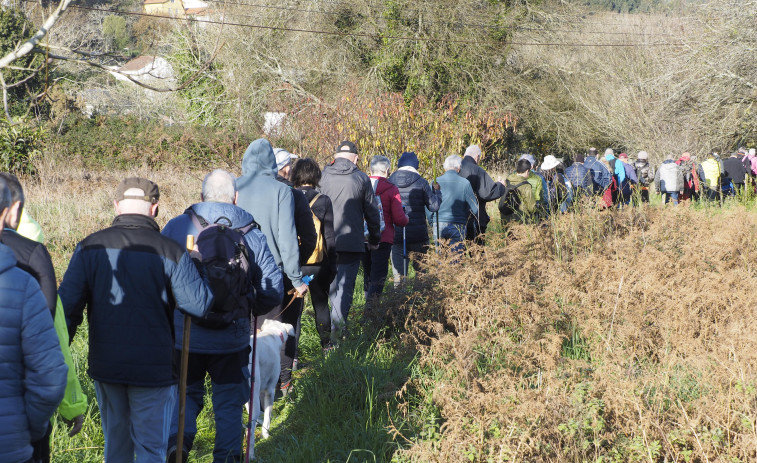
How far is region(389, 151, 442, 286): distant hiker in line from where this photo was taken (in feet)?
27.0

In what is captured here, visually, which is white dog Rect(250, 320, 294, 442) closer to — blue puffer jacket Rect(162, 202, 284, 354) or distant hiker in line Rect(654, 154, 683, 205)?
blue puffer jacket Rect(162, 202, 284, 354)

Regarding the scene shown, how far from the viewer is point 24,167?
18453 millimetres

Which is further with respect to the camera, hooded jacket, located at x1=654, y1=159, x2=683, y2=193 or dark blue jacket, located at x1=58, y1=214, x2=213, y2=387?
hooded jacket, located at x1=654, y1=159, x2=683, y2=193

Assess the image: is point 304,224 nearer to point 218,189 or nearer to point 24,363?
point 218,189

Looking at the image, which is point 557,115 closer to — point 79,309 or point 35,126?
point 35,126

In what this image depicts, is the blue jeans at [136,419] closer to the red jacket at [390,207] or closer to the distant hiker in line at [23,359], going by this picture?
the distant hiker in line at [23,359]

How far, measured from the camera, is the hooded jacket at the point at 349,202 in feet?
22.3

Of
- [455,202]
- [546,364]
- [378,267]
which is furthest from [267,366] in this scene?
[455,202]

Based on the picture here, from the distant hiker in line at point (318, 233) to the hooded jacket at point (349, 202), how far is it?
0.61m

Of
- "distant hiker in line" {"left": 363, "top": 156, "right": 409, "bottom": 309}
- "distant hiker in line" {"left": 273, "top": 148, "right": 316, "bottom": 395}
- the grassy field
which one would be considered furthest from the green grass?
"distant hiker in line" {"left": 363, "top": 156, "right": 409, "bottom": 309}

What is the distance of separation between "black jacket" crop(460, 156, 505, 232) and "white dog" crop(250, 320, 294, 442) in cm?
441

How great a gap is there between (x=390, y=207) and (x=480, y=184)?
6.07 feet

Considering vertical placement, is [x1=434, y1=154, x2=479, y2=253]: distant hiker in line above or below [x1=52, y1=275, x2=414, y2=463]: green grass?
above

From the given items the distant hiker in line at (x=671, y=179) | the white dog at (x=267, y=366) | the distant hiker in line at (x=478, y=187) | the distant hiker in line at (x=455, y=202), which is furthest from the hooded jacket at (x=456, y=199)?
the distant hiker in line at (x=671, y=179)
